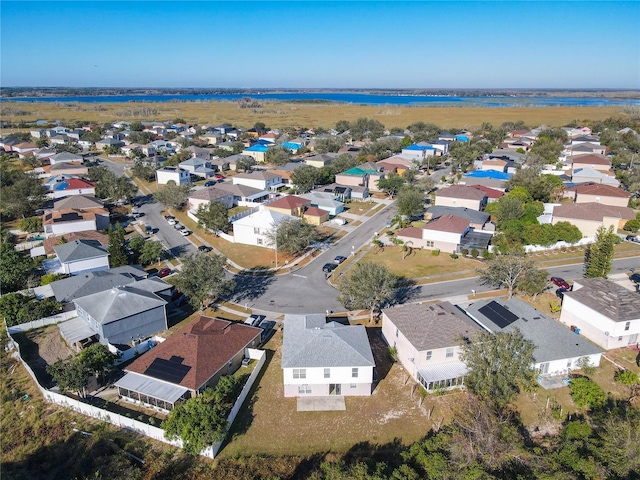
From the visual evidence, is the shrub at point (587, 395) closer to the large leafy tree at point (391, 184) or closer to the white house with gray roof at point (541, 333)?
the white house with gray roof at point (541, 333)

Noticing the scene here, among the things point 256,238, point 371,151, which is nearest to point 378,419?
point 256,238

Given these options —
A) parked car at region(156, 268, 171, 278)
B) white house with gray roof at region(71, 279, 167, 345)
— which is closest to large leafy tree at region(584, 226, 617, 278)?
white house with gray roof at region(71, 279, 167, 345)

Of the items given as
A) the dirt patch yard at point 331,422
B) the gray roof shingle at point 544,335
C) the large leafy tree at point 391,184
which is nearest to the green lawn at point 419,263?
the gray roof shingle at point 544,335

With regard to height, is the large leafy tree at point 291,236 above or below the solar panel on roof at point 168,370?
above

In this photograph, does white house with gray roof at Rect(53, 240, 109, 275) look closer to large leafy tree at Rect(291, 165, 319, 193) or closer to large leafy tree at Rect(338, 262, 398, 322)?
large leafy tree at Rect(338, 262, 398, 322)

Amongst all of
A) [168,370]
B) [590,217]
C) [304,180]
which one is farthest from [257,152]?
Answer: [168,370]
